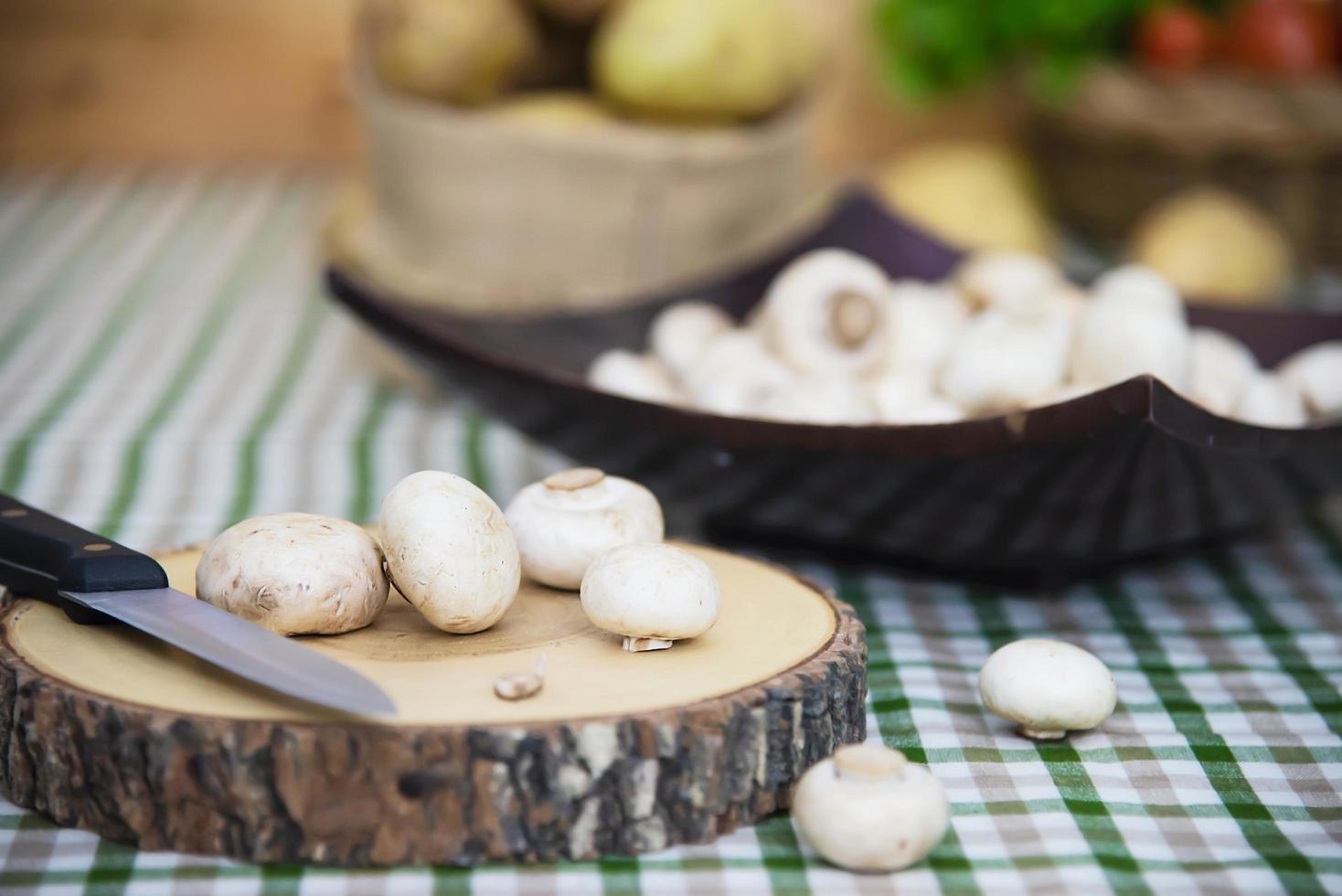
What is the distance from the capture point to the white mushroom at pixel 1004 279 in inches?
41.4

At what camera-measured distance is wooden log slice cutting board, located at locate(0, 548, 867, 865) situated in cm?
55

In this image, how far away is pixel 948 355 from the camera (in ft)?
2.98

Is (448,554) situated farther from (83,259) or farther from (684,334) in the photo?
(83,259)

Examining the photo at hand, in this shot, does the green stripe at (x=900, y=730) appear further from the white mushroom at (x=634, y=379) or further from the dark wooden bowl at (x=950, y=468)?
the white mushroom at (x=634, y=379)

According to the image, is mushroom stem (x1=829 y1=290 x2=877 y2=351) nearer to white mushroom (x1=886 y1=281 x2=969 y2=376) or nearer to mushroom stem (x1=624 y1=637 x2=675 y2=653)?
white mushroom (x1=886 y1=281 x2=969 y2=376)

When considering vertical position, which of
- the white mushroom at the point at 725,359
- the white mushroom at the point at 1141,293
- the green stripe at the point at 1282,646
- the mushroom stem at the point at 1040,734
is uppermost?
the white mushroom at the point at 1141,293

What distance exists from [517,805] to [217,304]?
126 cm

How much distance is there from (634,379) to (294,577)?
1.27 ft

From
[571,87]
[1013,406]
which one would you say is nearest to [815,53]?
[571,87]

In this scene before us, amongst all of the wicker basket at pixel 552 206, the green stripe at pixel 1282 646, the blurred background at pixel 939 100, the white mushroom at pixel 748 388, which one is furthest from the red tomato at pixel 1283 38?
the white mushroom at pixel 748 388

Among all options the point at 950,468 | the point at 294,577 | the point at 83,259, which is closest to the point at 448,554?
the point at 294,577

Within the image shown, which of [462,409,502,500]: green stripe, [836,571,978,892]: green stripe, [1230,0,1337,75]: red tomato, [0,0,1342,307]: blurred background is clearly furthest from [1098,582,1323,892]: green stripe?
[1230,0,1337,75]: red tomato

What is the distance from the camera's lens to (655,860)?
579 millimetres

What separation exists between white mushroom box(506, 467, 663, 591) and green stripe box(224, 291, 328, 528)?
0.35 m
